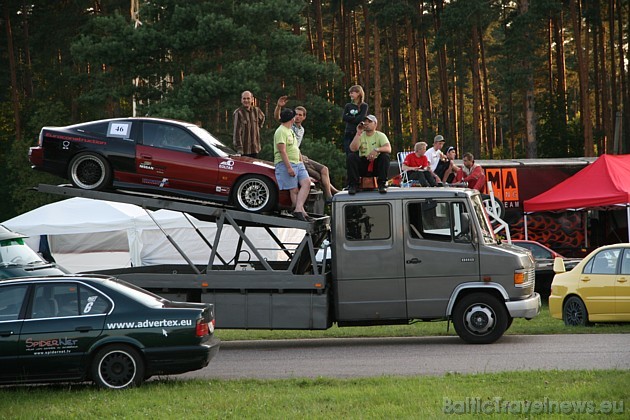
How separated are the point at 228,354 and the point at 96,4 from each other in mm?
43762

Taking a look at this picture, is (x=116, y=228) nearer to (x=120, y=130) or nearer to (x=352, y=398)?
(x=120, y=130)

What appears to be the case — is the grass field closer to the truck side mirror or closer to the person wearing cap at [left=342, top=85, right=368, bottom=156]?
the person wearing cap at [left=342, top=85, right=368, bottom=156]

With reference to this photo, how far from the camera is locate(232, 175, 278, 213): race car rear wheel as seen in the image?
47.0 ft

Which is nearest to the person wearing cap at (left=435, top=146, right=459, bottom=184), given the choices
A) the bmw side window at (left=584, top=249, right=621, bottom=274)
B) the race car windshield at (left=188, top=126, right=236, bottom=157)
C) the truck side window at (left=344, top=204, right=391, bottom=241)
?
the bmw side window at (left=584, top=249, right=621, bottom=274)

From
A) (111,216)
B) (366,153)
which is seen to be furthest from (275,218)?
(111,216)

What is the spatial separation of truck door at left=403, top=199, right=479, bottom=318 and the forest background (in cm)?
2280

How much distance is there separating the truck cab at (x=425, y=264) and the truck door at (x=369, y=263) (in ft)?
0.05

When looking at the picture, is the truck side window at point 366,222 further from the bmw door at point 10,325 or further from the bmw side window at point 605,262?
the bmw door at point 10,325

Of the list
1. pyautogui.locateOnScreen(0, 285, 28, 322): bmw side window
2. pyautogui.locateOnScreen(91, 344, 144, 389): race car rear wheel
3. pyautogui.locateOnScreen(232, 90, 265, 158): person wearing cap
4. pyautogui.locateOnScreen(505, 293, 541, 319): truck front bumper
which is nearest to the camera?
pyautogui.locateOnScreen(91, 344, 144, 389): race car rear wheel

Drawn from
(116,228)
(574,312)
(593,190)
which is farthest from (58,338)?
(593,190)

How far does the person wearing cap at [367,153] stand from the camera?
1434cm

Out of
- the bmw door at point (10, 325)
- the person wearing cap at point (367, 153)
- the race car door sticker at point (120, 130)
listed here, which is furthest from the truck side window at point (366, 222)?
the bmw door at point (10, 325)

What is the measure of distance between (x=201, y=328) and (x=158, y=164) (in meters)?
4.23

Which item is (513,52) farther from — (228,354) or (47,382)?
(47,382)
